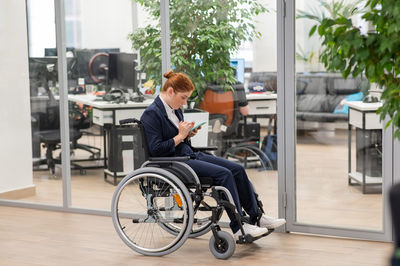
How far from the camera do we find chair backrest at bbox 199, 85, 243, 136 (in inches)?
178

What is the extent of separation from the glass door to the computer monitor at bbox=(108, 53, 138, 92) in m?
1.21

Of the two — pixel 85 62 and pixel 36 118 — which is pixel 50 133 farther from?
pixel 85 62

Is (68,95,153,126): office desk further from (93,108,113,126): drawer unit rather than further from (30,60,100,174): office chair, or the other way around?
(30,60,100,174): office chair

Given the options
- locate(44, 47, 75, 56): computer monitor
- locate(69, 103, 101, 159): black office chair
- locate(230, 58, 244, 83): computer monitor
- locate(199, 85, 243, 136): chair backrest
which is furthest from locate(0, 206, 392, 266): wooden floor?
locate(44, 47, 75, 56): computer monitor

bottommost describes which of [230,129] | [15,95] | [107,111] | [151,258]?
[151,258]

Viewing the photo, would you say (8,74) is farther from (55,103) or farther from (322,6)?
(322,6)

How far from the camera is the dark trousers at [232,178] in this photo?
150 inches

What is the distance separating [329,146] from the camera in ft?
14.1

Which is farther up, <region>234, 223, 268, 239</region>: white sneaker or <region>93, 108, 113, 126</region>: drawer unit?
<region>93, 108, 113, 126</region>: drawer unit

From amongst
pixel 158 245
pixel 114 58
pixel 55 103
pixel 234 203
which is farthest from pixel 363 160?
pixel 55 103

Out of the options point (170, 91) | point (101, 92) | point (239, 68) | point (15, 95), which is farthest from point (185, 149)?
point (15, 95)

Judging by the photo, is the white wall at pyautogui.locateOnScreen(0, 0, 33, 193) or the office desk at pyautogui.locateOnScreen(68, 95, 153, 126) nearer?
the office desk at pyautogui.locateOnScreen(68, 95, 153, 126)

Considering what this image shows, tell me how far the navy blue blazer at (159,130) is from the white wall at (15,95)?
1.77 m

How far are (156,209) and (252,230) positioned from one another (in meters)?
0.59
